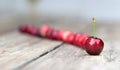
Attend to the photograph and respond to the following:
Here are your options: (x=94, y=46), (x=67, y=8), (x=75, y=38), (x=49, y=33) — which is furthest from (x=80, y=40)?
(x=67, y=8)

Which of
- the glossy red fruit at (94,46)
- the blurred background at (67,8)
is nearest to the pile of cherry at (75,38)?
the glossy red fruit at (94,46)

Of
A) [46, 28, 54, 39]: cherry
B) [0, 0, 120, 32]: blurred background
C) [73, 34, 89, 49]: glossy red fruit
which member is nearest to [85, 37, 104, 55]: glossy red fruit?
[73, 34, 89, 49]: glossy red fruit

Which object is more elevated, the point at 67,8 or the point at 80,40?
the point at 80,40

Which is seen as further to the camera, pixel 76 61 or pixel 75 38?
pixel 75 38

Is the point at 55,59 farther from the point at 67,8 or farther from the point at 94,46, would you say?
the point at 67,8

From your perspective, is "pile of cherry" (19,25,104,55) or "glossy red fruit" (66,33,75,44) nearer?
"pile of cherry" (19,25,104,55)

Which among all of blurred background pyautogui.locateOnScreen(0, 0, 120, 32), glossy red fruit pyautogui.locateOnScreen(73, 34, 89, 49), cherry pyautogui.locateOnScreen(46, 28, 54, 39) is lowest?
blurred background pyautogui.locateOnScreen(0, 0, 120, 32)

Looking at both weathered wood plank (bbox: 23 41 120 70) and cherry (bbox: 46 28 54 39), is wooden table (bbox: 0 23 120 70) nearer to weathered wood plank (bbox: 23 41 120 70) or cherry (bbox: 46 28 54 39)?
Result: weathered wood plank (bbox: 23 41 120 70)

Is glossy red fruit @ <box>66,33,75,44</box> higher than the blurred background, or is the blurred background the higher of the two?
glossy red fruit @ <box>66,33,75,44</box>

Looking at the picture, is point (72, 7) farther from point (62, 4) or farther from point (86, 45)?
Answer: point (86, 45)
